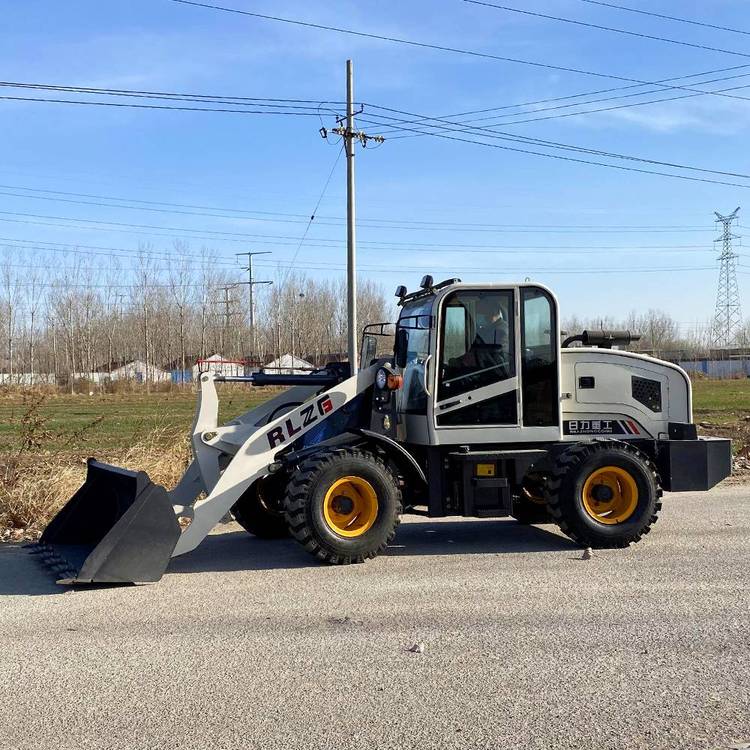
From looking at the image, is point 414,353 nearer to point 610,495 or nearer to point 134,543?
point 610,495

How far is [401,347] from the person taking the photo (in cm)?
939

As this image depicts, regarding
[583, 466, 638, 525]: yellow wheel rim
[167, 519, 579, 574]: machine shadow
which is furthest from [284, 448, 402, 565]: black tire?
[583, 466, 638, 525]: yellow wheel rim

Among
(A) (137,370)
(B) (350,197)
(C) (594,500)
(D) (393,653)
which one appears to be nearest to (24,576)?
(D) (393,653)

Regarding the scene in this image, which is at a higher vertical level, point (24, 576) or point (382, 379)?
point (382, 379)

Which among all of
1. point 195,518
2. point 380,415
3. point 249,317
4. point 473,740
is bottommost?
point 473,740

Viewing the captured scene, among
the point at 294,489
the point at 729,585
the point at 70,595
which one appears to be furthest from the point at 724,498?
the point at 70,595

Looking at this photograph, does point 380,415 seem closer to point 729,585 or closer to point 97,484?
point 97,484

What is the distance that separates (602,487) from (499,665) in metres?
3.68

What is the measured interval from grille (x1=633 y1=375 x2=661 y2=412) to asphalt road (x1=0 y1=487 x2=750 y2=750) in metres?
1.47

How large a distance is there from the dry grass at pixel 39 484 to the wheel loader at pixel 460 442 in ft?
5.77

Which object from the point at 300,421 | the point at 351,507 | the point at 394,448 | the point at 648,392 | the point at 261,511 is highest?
the point at 648,392

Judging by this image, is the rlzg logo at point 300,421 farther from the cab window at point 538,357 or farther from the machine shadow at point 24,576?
the machine shadow at point 24,576

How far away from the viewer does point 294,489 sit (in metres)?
7.97

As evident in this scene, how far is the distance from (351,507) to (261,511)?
1586mm
